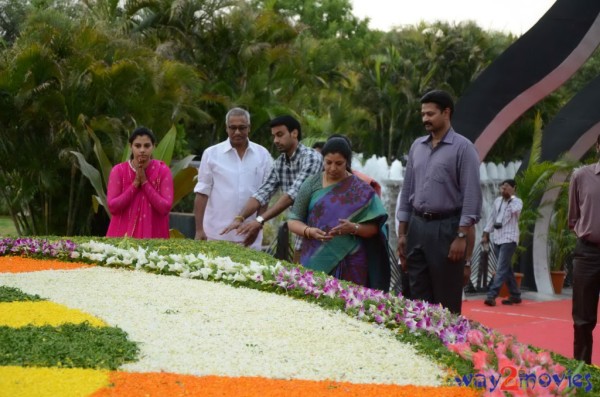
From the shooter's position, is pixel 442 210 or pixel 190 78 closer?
pixel 442 210

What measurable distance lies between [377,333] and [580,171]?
2.72m

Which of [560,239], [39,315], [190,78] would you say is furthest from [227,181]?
[560,239]

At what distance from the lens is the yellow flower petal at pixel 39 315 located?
4410 millimetres

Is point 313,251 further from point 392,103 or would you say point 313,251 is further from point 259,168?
point 392,103

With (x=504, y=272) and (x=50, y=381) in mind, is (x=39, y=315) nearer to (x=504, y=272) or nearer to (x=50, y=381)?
(x=50, y=381)

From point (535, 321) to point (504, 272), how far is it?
5.40ft

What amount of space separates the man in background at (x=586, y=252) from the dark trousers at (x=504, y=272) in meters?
5.81

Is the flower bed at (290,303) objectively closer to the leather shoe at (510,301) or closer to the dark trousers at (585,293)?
the dark trousers at (585,293)

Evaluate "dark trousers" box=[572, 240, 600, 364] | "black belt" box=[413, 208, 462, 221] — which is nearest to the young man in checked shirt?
"black belt" box=[413, 208, 462, 221]

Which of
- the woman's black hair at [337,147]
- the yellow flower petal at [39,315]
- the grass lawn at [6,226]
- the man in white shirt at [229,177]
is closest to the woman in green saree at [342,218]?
the woman's black hair at [337,147]

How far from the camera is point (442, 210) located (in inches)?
233

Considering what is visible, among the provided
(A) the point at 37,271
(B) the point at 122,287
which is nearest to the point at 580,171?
(B) the point at 122,287

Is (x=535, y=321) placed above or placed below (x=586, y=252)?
below

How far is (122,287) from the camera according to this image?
5434 mm
